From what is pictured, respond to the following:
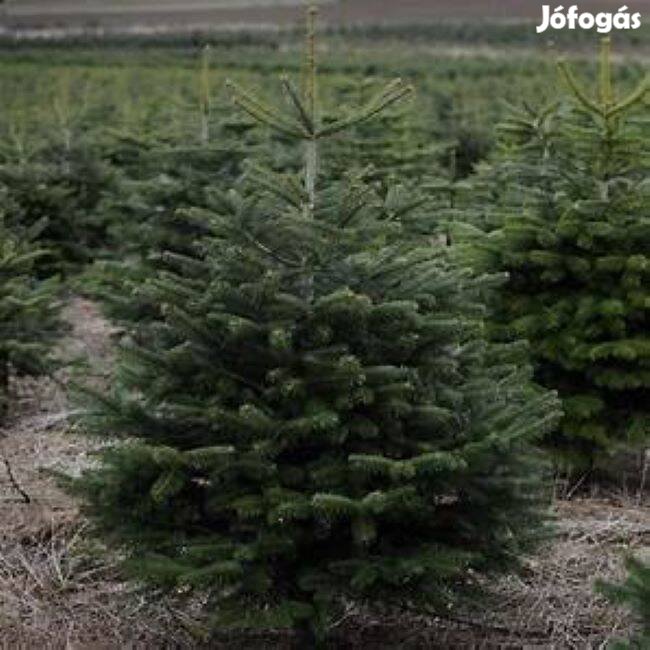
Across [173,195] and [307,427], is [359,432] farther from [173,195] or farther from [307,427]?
[173,195]

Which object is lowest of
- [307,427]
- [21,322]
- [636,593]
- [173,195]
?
[21,322]

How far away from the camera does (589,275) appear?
543cm

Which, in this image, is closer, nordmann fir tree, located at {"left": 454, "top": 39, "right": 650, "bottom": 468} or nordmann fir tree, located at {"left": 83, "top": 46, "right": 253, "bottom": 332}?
nordmann fir tree, located at {"left": 454, "top": 39, "right": 650, "bottom": 468}

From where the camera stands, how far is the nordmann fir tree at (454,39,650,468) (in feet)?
17.5

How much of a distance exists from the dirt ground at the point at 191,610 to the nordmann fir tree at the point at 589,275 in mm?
510

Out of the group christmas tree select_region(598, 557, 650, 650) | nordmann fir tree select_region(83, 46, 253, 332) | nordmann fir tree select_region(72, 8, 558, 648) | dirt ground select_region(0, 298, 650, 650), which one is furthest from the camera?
nordmann fir tree select_region(83, 46, 253, 332)

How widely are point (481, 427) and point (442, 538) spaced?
36cm

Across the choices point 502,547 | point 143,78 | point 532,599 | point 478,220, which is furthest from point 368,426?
point 143,78

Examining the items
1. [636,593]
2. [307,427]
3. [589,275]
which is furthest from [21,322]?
[636,593]

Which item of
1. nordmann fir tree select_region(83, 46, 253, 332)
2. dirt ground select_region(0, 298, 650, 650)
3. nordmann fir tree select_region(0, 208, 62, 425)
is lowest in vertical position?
dirt ground select_region(0, 298, 650, 650)

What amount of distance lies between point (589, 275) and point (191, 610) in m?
2.29

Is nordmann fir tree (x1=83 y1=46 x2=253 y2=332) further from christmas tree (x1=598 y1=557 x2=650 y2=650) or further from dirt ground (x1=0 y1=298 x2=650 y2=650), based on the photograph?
christmas tree (x1=598 y1=557 x2=650 y2=650)

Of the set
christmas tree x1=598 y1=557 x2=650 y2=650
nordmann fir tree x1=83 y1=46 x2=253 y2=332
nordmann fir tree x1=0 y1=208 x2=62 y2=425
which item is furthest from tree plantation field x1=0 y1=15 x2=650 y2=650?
nordmann fir tree x1=83 y1=46 x2=253 y2=332

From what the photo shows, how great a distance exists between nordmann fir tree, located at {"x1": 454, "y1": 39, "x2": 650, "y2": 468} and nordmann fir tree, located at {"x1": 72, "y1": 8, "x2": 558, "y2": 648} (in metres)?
1.55
